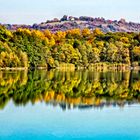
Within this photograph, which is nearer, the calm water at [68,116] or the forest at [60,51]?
the calm water at [68,116]

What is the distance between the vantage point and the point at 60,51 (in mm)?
77188

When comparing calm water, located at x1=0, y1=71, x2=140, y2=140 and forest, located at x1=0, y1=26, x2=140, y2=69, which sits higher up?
forest, located at x1=0, y1=26, x2=140, y2=69

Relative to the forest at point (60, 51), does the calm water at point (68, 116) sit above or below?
below

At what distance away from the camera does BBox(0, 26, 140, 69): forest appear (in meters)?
66.2

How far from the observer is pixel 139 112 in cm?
2059

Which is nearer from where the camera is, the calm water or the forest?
the calm water

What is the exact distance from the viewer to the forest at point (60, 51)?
217 feet

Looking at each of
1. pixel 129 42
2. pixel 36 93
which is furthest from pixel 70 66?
pixel 36 93

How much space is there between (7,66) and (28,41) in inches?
385

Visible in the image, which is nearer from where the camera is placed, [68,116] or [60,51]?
[68,116]

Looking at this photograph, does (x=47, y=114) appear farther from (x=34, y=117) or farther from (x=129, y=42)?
(x=129, y=42)

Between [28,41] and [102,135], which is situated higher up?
[28,41]

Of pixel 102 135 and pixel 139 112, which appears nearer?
pixel 102 135

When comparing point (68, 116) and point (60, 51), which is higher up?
point (60, 51)
